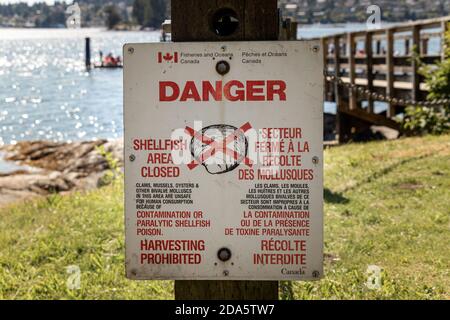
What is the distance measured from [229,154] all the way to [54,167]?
2145 cm

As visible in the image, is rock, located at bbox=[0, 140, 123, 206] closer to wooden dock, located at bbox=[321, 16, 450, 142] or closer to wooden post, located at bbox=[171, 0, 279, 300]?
wooden dock, located at bbox=[321, 16, 450, 142]

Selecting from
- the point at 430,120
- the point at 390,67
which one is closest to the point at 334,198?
the point at 430,120

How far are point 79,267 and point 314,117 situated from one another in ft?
11.6

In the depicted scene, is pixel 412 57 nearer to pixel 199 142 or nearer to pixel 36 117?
pixel 199 142

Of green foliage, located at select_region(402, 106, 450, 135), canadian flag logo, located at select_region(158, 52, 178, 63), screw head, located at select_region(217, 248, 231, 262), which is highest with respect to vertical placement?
canadian flag logo, located at select_region(158, 52, 178, 63)

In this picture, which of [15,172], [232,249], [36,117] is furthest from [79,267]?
[36,117]

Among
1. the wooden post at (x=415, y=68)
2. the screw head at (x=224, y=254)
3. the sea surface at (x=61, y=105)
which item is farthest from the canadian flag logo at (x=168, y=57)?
the sea surface at (x=61, y=105)

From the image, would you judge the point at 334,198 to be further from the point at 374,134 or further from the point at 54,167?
the point at 54,167

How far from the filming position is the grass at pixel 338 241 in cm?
488

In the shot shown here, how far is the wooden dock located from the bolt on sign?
1167 centimetres

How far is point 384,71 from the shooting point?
749 inches

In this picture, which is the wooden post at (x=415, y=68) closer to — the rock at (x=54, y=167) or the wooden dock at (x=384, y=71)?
the wooden dock at (x=384, y=71)

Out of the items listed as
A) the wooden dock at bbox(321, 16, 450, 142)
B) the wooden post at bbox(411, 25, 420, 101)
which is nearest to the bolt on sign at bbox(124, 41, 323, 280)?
the wooden dock at bbox(321, 16, 450, 142)

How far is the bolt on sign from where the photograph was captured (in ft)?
7.85
